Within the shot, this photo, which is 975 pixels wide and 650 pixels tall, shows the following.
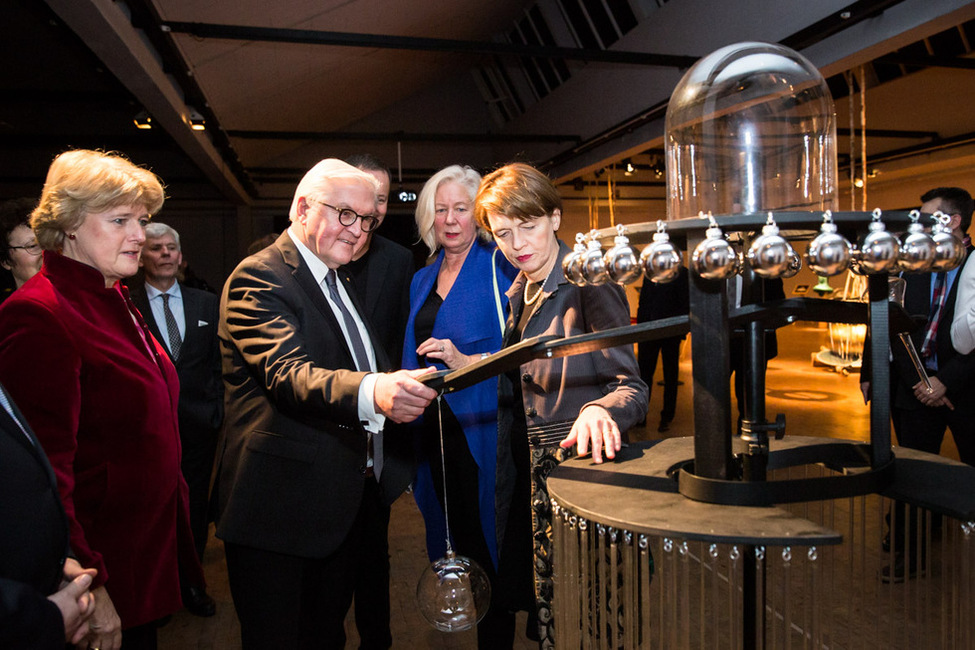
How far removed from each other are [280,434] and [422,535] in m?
2.85

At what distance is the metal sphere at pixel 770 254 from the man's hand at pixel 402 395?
26.8 inches

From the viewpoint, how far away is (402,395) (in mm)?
1439

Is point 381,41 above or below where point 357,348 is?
above

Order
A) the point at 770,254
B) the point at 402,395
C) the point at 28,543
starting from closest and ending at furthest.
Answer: the point at 770,254, the point at 28,543, the point at 402,395

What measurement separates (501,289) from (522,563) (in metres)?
0.96

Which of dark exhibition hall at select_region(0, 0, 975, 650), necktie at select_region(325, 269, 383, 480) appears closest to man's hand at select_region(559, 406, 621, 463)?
dark exhibition hall at select_region(0, 0, 975, 650)

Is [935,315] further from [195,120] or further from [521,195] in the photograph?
[195,120]

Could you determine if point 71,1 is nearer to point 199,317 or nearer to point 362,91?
point 199,317

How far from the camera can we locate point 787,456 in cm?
129

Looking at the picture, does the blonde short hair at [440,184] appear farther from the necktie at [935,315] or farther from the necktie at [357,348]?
the necktie at [935,315]

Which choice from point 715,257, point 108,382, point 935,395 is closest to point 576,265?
point 715,257

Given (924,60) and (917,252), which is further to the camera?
(924,60)

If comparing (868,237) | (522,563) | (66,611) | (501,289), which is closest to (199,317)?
(501,289)

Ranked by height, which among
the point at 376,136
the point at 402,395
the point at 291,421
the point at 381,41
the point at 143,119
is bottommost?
the point at 291,421
